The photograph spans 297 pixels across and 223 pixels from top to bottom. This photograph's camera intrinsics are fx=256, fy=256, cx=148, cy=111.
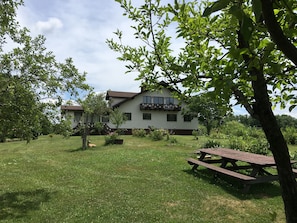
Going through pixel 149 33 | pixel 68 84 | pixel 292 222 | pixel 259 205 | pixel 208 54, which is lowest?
pixel 259 205

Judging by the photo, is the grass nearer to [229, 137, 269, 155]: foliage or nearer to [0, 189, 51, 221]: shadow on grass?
[0, 189, 51, 221]: shadow on grass

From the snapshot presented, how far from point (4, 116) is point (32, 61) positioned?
168 centimetres

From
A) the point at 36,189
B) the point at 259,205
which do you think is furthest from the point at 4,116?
the point at 259,205

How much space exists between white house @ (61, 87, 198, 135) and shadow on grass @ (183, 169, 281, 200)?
91.1 feet

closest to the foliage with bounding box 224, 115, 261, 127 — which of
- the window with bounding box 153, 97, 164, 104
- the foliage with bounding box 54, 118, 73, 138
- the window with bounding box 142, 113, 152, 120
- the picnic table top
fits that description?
the picnic table top

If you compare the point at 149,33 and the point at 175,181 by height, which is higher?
the point at 149,33

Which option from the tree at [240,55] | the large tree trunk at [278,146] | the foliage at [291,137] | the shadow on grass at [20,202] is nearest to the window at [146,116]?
the foliage at [291,137]

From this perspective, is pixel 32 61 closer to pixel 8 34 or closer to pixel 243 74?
pixel 8 34

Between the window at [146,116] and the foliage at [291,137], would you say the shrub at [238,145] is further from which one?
→ the window at [146,116]

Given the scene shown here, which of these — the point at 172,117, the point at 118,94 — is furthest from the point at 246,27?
the point at 118,94

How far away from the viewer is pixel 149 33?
6.73ft

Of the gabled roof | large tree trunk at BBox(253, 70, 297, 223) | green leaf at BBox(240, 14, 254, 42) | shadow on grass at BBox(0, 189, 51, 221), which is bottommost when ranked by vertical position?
shadow on grass at BBox(0, 189, 51, 221)

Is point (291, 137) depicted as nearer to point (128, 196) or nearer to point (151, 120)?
point (151, 120)

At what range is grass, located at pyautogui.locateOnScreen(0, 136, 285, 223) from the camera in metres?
6.07
